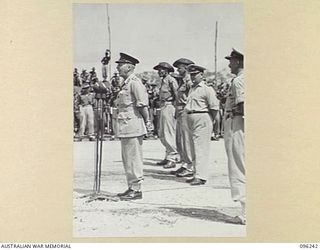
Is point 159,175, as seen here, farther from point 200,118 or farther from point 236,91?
point 236,91

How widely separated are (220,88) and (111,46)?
293 millimetres

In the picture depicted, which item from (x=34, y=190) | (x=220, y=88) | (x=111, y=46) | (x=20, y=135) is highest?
(x=111, y=46)

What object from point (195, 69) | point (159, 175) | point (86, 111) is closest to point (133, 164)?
point (159, 175)

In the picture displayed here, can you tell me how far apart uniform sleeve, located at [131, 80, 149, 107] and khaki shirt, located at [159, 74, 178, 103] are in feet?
0.13

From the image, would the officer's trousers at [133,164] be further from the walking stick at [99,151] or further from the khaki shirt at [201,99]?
the khaki shirt at [201,99]

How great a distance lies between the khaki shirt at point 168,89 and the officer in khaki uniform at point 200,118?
4 cm

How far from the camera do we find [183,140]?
1458 millimetres

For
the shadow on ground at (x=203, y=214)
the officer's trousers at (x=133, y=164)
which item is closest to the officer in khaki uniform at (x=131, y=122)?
the officer's trousers at (x=133, y=164)

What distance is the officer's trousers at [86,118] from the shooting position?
4.74ft

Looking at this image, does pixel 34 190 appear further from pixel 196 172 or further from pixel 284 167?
pixel 284 167

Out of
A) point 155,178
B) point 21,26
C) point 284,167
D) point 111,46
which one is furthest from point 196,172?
point 21,26

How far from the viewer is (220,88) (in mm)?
1445

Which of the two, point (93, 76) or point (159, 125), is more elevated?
point (93, 76)

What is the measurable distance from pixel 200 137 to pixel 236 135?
92mm
